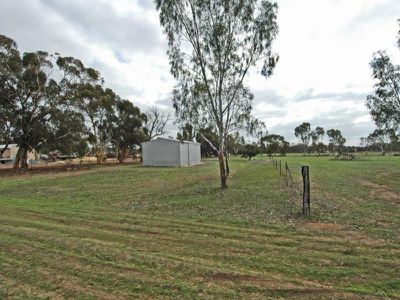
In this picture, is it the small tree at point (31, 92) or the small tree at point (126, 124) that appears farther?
the small tree at point (126, 124)

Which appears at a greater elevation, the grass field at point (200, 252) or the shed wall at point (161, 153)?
the shed wall at point (161, 153)

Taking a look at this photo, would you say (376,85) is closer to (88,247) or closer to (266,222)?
(266,222)

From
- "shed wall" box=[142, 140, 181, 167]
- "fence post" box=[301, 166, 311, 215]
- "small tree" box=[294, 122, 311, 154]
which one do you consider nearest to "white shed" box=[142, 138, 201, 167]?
"shed wall" box=[142, 140, 181, 167]

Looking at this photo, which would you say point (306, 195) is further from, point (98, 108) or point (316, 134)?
point (316, 134)

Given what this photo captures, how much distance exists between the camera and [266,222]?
7855mm

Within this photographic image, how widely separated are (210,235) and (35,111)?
3187cm

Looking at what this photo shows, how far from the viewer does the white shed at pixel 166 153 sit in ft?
121

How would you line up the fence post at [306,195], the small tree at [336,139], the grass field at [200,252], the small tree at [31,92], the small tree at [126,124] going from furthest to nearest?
the small tree at [336,139] < the small tree at [126,124] < the small tree at [31,92] < the fence post at [306,195] < the grass field at [200,252]

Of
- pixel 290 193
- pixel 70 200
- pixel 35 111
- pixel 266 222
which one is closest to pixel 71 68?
pixel 35 111

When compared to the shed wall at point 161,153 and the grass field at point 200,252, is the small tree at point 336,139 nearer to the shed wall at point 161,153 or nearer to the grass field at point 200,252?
the shed wall at point 161,153

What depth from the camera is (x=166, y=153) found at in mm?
37562

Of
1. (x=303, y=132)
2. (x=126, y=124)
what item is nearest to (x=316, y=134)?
(x=303, y=132)

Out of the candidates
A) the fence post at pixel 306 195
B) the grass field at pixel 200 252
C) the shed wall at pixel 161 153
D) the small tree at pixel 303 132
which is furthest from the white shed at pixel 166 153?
the small tree at pixel 303 132

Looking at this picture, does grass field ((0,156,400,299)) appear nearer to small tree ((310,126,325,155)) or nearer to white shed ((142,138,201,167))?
white shed ((142,138,201,167))
